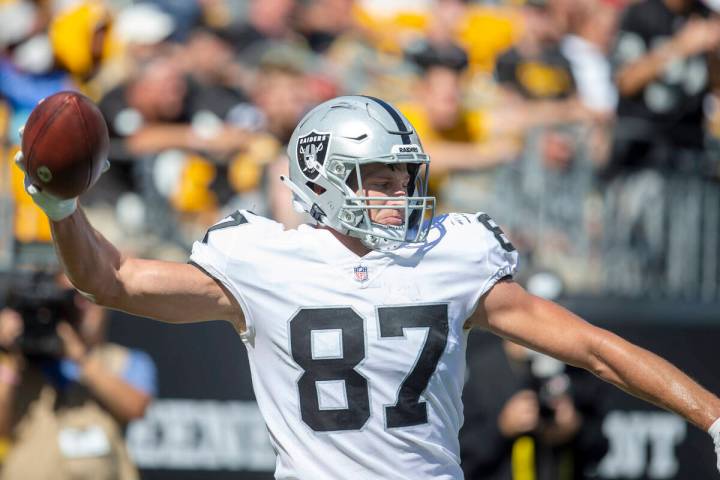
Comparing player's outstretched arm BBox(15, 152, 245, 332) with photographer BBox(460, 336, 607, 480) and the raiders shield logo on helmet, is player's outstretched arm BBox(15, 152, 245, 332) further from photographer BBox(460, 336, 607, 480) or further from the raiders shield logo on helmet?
photographer BBox(460, 336, 607, 480)

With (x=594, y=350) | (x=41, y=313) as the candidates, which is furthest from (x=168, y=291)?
(x=41, y=313)

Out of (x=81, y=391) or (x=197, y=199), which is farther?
(x=197, y=199)

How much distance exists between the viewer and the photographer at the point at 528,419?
6.20 meters

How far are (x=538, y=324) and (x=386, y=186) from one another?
614mm

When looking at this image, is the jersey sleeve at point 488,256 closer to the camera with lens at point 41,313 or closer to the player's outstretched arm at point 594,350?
the player's outstretched arm at point 594,350

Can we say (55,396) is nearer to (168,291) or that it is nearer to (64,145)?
(168,291)

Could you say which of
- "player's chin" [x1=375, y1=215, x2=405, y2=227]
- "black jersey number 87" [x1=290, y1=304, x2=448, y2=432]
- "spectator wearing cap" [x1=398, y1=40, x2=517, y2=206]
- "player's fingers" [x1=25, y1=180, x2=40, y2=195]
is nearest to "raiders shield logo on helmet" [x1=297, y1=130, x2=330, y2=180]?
"player's chin" [x1=375, y1=215, x2=405, y2=227]

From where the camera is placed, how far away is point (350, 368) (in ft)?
11.6

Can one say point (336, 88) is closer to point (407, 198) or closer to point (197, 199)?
point (197, 199)

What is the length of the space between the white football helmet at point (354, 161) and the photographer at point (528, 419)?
8.80 ft

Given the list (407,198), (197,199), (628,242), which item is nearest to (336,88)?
(197,199)

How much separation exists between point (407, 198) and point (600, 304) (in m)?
4.21

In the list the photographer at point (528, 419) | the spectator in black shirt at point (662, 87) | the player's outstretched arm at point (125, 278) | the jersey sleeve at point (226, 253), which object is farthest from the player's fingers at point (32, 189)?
the spectator in black shirt at point (662, 87)

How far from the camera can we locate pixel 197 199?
741 centimetres
